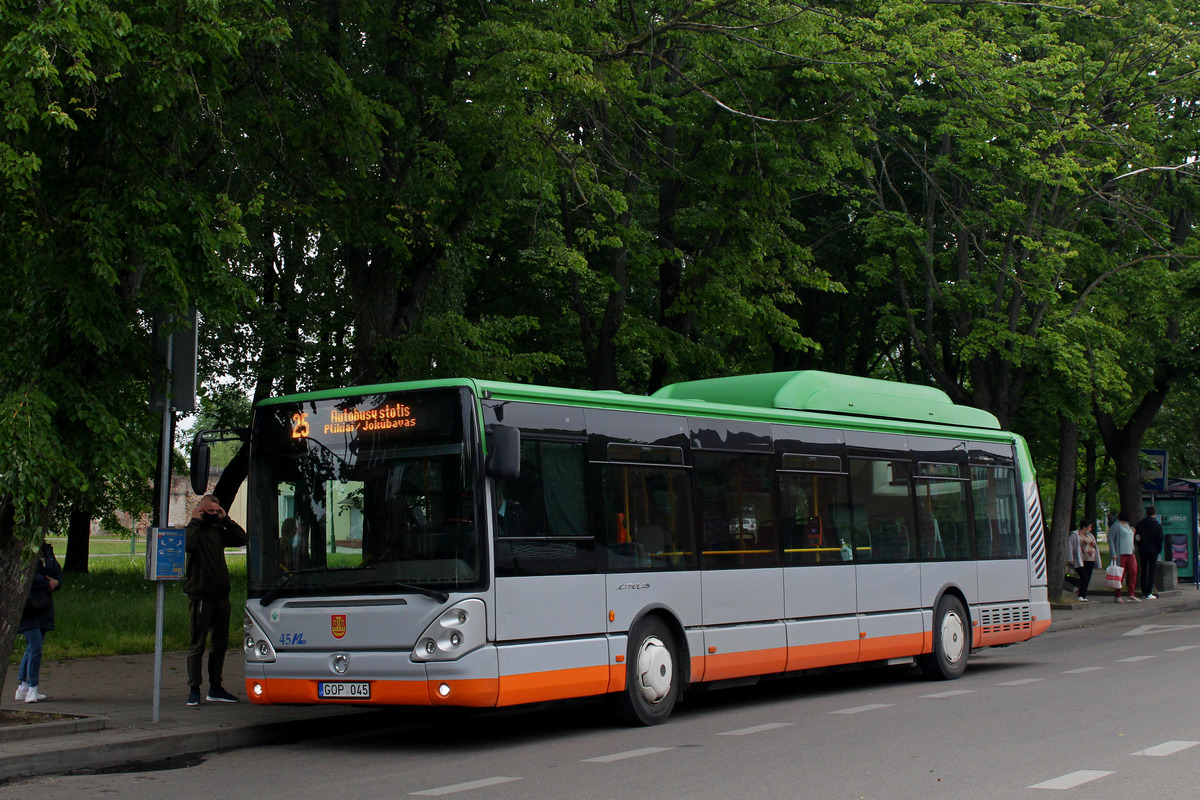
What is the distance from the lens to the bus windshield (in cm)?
959

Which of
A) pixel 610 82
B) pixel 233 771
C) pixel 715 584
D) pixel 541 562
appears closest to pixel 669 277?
pixel 610 82

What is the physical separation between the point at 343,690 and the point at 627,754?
7.25 feet

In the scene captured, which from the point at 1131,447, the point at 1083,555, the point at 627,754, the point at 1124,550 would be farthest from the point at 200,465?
the point at 1131,447

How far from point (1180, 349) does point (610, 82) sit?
55.9ft

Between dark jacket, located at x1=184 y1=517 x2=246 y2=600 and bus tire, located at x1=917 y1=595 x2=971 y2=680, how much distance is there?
783cm

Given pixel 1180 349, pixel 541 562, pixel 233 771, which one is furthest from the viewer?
pixel 1180 349

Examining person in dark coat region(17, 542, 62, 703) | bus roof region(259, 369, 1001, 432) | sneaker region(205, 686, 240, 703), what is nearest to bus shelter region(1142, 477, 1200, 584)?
bus roof region(259, 369, 1001, 432)

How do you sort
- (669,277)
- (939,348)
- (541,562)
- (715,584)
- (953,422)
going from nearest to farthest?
(541,562) < (715,584) < (953,422) < (669,277) < (939,348)

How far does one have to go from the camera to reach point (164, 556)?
1067 cm

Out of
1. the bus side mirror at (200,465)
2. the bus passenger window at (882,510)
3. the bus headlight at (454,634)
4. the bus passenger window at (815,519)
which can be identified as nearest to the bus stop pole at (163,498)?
the bus side mirror at (200,465)

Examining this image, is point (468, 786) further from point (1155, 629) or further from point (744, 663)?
point (1155, 629)

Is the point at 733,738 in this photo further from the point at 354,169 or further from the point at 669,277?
the point at 669,277

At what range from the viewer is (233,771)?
910 centimetres

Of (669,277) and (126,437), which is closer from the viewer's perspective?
(126,437)
